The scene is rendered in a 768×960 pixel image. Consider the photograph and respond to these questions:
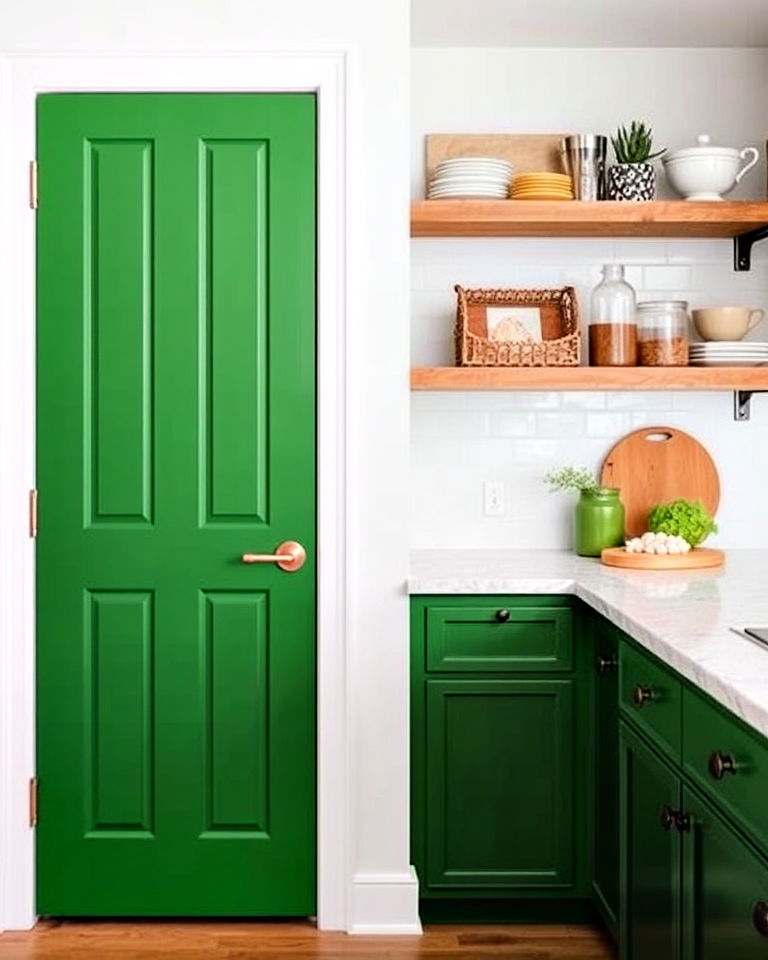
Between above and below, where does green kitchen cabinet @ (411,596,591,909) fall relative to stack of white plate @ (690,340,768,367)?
below

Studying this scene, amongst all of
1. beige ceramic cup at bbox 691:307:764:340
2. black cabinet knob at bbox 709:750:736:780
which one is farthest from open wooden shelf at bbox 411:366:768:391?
black cabinet knob at bbox 709:750:736:780

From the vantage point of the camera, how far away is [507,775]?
136 inches

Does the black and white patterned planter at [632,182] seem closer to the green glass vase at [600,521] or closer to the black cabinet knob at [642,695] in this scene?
the green glass vase at [600,521]

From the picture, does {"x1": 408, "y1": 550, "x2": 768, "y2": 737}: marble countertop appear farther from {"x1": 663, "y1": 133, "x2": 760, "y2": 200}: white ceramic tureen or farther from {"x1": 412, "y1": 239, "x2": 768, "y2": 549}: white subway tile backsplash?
{"x1": 663, "y1": 133, "x2": 760, "y2": 200}: white ceramic tureen

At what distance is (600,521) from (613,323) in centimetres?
56

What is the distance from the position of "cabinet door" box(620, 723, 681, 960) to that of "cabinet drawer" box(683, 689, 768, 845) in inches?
6.5

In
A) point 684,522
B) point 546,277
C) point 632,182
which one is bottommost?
point 684,522

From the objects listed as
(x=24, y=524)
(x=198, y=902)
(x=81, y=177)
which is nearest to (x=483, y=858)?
(x=198, y=902)

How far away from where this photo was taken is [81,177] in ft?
11.2

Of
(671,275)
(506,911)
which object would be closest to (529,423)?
(671,275)

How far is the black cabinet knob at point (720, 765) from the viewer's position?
2.03m

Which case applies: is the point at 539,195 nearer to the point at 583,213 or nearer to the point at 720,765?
the point at 583,213

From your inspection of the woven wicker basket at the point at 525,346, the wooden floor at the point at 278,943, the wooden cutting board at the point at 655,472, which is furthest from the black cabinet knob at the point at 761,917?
the wooden cutting board at the point at 655,472

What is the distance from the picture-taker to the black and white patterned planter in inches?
151
